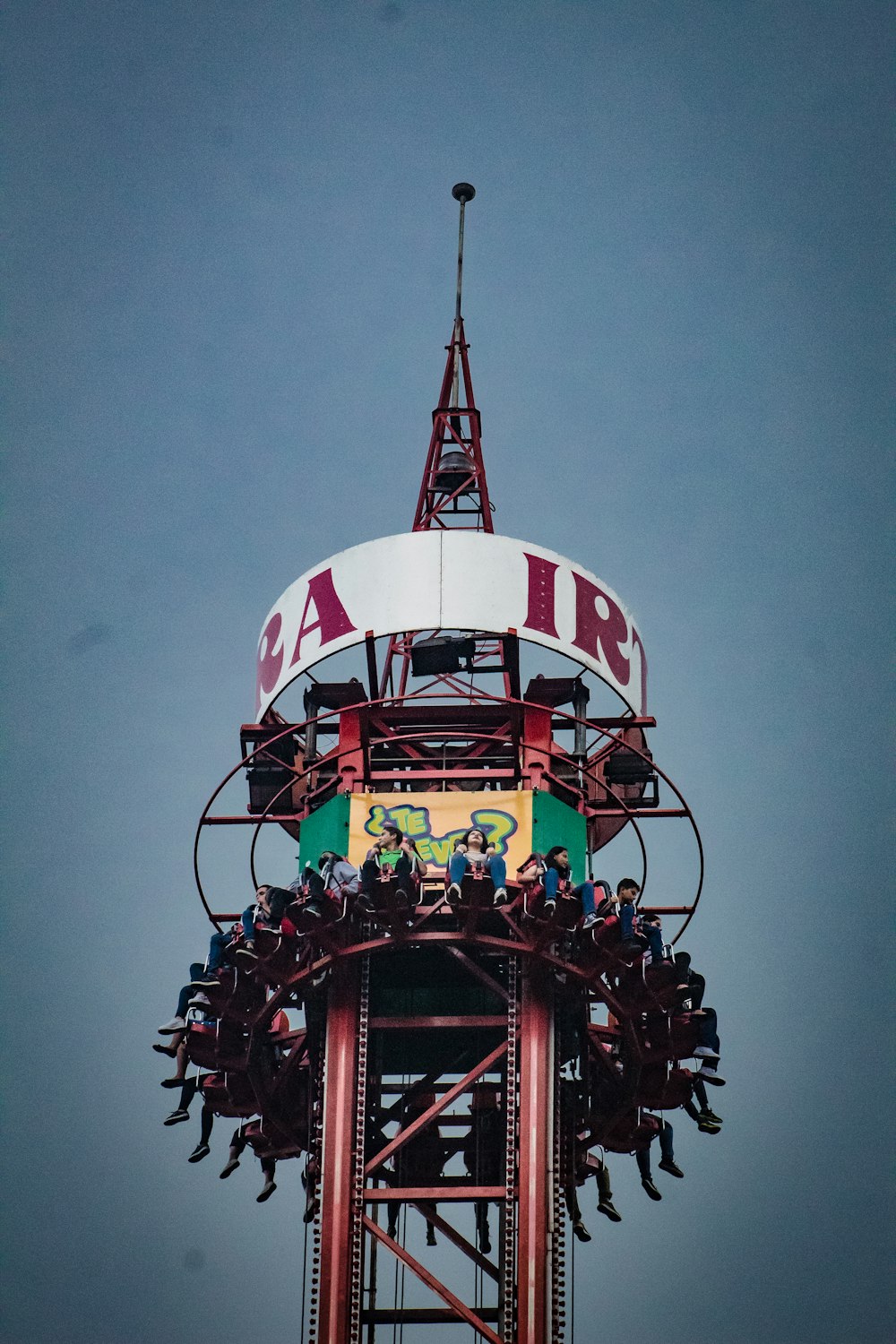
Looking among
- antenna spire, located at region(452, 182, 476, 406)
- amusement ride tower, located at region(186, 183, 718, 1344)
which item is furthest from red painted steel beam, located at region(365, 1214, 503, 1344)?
antenna spire, located at region(452, 182, 476, 406)

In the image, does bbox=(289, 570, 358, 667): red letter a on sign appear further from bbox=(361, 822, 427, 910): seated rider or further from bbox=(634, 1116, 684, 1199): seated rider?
bbox=(634, 1116, 684, 1199): seated rider

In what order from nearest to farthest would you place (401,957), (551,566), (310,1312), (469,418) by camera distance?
1. (310,1312)
2. (401,957)
3. (551,566)
4. (469,418)

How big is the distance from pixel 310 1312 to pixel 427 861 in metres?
9.58

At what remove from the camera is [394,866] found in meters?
47.6

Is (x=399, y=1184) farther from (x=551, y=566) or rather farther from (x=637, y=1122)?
(x=551, y=566)

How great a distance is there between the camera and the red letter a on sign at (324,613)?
52.8 metres

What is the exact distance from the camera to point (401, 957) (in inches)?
1970

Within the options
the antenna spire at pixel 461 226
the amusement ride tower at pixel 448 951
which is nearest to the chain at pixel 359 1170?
the amusement ride tower at pixel 448 951

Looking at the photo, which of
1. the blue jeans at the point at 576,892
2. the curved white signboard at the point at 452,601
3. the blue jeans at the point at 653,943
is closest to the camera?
the blue jeans at the point at 576,892

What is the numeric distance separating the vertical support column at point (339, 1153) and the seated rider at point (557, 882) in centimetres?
434

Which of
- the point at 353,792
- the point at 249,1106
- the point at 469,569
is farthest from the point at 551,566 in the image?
the point at 249,1106

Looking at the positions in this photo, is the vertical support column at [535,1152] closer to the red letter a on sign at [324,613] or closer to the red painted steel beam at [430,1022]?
the red painted steel beam at [430,1022]

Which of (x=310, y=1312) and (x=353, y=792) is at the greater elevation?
(x=353, y=792)

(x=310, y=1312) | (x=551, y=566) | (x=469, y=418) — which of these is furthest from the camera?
(x=469, y=418)
